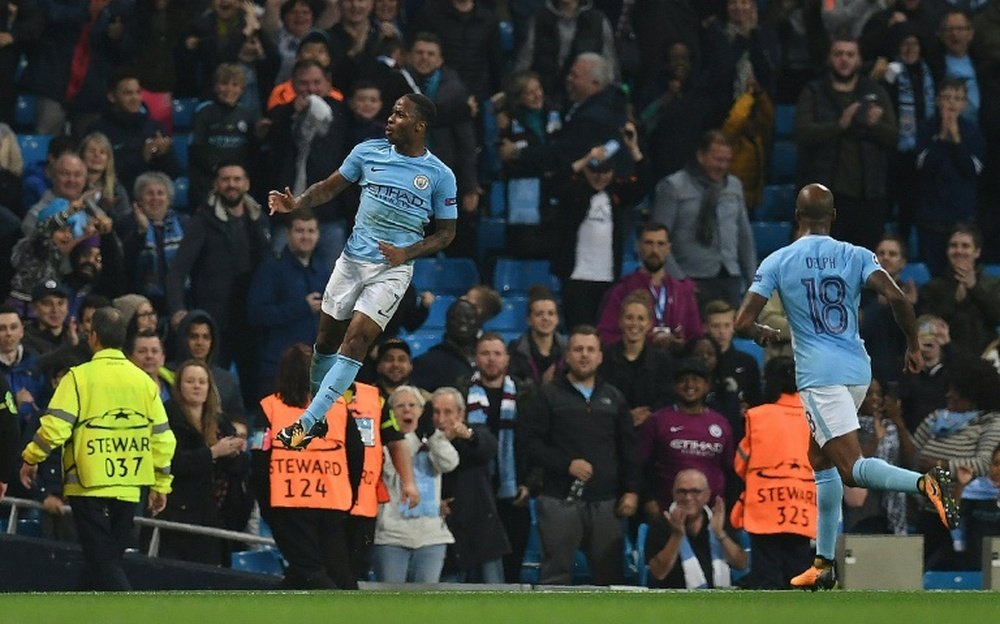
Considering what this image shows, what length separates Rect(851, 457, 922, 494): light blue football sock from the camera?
10836 mm

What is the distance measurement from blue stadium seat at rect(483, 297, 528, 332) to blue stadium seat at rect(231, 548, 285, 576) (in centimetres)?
328

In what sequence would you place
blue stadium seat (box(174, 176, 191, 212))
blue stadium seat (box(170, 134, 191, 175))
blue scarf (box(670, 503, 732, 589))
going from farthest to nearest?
blue stadium seat (box(170, 134, 191, 175)) < blue stadium seat (box(174, 176, 191, 212)) < blue scarf (box(670, 503, 732, 589))

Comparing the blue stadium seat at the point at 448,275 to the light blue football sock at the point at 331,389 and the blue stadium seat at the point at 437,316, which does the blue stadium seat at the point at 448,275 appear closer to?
the blue stadium seat at the point at 437,316

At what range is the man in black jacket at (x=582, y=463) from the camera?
1419 cm

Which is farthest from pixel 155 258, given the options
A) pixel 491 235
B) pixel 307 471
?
pixel 307 471

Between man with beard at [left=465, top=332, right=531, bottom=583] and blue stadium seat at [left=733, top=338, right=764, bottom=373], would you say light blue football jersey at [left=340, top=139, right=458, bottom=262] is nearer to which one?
man with beard at [left=465, top=332, right=531, bottom=583]

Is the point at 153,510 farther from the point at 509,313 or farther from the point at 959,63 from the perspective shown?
the point at 959,63

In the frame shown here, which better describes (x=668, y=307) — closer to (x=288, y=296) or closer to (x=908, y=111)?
(x=288, y=296)

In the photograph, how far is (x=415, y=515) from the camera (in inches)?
538

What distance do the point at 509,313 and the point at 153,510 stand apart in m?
4.86

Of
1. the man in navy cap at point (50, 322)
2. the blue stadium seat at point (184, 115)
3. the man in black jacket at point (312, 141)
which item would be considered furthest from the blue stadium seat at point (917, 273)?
the man in navy cap at point (50, 322)

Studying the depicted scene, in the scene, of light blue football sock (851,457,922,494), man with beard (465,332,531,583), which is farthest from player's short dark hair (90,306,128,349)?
light blue football sock (851,457,922,494)

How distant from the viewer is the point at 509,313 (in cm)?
1752

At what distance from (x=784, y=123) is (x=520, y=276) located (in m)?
3.05
